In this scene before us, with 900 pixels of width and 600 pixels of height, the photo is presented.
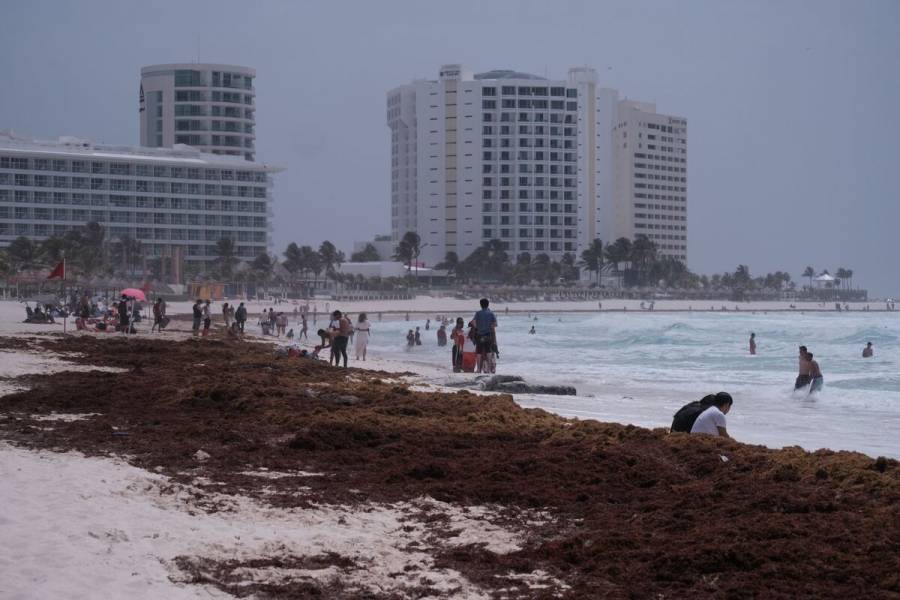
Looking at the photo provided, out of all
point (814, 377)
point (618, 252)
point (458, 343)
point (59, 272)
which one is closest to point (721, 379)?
point (814, 377)

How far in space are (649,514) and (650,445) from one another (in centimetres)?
271

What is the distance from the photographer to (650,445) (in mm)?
10688

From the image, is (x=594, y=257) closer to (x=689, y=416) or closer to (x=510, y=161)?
(x=510, y=161)

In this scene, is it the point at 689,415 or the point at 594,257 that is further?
the point at 594,257

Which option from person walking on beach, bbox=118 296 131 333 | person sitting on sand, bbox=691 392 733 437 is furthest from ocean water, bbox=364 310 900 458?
person walking on beach, bbox=118 296 131 333

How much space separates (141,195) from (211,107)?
68.9 feet

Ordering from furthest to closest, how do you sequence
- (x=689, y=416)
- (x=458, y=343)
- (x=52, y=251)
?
(x=52, y=251), (x=458, y=343), (x=689, y=416)

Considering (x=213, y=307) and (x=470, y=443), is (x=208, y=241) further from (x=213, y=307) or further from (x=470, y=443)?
(x=470, y=443)

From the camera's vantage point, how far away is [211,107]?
5659 inches

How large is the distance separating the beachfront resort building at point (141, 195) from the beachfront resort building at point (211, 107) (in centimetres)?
901

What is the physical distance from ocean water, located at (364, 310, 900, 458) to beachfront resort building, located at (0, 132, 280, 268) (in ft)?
222

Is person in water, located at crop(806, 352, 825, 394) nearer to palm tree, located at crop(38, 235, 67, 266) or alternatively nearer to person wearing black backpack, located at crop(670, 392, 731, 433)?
person wearing black backpack, located at crop(670, 392, 731, 433)

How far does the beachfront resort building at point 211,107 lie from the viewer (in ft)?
471

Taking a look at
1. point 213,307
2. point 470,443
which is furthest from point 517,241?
point 470,443
